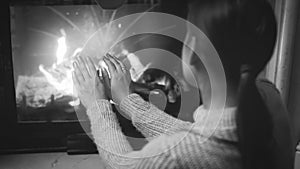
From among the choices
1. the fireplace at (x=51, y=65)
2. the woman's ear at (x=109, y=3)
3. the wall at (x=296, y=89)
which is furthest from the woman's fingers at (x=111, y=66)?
the wall at (x=296, y=89)

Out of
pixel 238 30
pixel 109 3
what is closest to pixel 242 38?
pixel 238 30

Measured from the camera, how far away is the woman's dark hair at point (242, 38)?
0.32 meters

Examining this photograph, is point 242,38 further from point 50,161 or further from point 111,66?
point 50,161

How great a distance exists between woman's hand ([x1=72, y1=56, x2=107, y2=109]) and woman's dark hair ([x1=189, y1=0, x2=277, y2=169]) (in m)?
0.20

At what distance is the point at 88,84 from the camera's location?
468mm

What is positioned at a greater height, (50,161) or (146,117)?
(146,117)

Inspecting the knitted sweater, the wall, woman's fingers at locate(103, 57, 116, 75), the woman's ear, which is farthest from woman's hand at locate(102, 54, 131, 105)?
the wall

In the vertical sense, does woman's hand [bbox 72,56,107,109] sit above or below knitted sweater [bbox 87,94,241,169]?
above

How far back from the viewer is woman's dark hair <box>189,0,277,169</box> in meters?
0.32

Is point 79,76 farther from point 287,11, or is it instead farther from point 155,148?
A: point 287,11

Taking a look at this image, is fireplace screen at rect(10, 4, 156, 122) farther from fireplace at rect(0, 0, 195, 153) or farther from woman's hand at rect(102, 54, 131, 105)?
woman's hand at rect(102, 54, 131, 105)

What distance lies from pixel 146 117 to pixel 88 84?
18cm

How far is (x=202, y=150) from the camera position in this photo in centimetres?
36

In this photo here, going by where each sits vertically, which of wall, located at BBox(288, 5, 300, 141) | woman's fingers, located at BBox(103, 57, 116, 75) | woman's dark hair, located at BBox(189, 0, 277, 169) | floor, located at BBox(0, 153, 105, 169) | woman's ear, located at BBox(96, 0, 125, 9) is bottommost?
floor, located at BBox(0, 153, 105, 169)
